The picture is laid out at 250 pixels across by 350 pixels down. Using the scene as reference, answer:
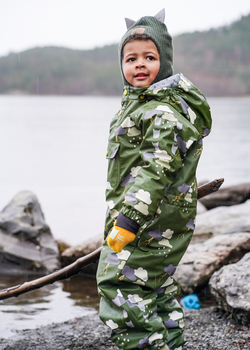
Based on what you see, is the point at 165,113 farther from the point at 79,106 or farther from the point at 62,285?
the point at 79,106

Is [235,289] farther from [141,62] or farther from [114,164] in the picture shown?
[141,62]

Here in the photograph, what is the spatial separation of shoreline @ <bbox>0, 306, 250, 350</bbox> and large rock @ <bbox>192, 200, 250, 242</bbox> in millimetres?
1593

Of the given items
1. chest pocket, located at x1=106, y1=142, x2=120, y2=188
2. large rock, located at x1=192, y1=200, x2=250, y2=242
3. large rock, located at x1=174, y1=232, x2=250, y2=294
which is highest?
chest pocket, located at x1=106, y1=142, x2=120, y2=188

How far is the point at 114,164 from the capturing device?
94.1 inches

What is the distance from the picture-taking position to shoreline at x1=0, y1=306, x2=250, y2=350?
296cm

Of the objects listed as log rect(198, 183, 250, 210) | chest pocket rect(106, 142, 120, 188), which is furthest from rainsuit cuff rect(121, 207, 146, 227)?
log rect(198, 183, 250, 210)

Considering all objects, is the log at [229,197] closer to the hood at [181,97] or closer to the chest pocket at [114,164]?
the hood at [181,97]

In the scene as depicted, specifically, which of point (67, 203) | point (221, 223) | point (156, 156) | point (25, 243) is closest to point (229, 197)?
point (221, 223)

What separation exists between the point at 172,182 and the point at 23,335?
192 centimetres

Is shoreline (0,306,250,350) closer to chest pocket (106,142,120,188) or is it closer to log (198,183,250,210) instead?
chest pocket (106,142,120,188)

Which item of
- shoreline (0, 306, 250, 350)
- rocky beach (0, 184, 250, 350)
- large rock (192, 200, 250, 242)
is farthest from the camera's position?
large rock (192, 200, 250, 242)

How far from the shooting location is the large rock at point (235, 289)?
3.14 meters

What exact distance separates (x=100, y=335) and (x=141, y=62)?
79.1 inches

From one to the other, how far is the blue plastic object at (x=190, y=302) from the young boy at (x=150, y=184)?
4.77 feet
